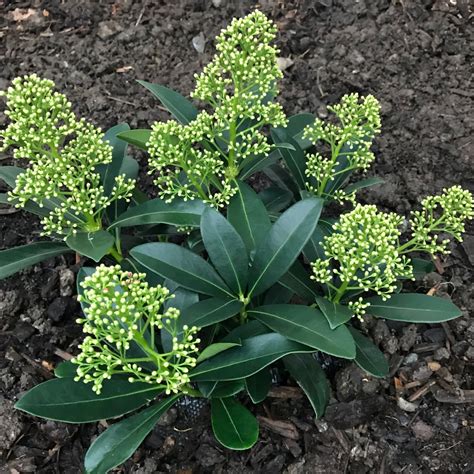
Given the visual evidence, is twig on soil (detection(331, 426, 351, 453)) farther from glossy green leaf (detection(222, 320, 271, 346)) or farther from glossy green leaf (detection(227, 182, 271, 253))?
glossy green leaf (detection(227, 182, 271, 253))

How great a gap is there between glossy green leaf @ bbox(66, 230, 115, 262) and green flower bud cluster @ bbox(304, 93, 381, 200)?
1.17 m

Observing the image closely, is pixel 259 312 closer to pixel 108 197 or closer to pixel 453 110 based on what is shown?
pixel 108 197

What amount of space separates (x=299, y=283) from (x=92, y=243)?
A: 1.05m

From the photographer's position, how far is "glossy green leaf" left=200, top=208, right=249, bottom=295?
2.72 m

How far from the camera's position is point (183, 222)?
→ 2.89m

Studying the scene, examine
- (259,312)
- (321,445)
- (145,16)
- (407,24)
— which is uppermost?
(145,16)

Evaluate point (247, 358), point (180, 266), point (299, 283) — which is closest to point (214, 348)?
point (247, 358)

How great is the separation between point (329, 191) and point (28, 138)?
1692 mm

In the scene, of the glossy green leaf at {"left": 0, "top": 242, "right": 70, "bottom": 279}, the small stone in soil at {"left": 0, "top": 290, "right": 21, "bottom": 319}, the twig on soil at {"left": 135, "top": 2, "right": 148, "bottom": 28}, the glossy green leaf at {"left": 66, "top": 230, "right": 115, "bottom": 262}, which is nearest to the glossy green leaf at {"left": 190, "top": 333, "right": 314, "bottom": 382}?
the glossy green leaf at {"left": 66, "top": 230, "right": 115, "bottom": 262}

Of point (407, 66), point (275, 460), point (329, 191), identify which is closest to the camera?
point (275, 460)

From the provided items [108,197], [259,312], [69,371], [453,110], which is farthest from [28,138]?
[453,110]

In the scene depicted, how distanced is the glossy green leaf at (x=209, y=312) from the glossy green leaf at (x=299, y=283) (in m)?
0.30

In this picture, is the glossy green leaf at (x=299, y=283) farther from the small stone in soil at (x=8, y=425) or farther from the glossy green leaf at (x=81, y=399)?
the small stone in soil at (x=8, y=425)

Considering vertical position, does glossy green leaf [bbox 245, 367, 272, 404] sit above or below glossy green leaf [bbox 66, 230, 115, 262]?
below
